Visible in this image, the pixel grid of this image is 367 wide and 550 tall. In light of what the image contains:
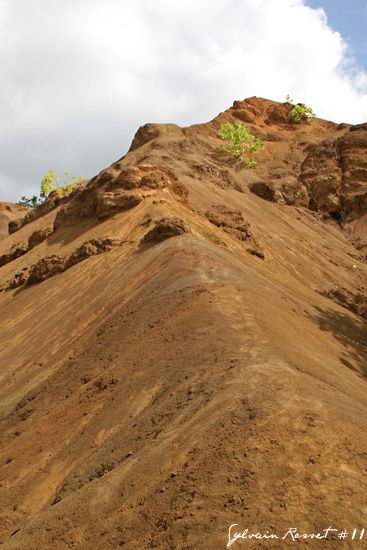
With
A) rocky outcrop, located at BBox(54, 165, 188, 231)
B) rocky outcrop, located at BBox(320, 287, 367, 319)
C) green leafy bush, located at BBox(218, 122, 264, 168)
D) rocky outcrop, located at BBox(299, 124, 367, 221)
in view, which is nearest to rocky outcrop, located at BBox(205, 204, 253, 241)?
rocky outcrop, located at BBox(54, 165, 188, 231)

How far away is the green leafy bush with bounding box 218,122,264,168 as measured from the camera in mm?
32219

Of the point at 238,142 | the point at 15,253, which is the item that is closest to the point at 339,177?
the point at 238,142

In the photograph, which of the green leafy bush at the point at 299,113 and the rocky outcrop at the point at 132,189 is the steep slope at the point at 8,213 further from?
the rocky outcrop at the point at 132,189

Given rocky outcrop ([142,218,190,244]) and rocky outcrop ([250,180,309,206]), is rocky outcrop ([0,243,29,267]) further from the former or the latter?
rocky outcrop ([250,180,309,206])

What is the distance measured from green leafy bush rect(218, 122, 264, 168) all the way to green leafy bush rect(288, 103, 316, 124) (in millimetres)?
7624

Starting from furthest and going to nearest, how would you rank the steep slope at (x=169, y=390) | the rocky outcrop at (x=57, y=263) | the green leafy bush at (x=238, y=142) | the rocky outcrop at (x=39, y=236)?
the green leafy bush at (x=238, y=142) < the rocky outcrop at (x=39, y=236) < the rocky outcrop at (x=57, y=263) < the steep slope at (x=169, y=390)

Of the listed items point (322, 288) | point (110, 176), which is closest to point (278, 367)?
point (322, 288)

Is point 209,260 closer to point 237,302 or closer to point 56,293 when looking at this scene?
point 237,302

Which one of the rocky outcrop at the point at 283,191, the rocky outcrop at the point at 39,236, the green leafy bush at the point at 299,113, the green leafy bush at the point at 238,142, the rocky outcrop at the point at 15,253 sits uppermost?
the green leafy bush at the point at 299,113

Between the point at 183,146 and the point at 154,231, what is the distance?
15.8 meters

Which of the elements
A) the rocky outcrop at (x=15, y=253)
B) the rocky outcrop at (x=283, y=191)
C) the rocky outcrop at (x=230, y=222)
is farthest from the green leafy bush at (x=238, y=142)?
the rocky outcrop at (x=230, y=222)

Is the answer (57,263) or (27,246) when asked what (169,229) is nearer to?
(57,263)

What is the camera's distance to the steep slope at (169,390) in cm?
408

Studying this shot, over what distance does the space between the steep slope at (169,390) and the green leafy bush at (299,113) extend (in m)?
26.3
